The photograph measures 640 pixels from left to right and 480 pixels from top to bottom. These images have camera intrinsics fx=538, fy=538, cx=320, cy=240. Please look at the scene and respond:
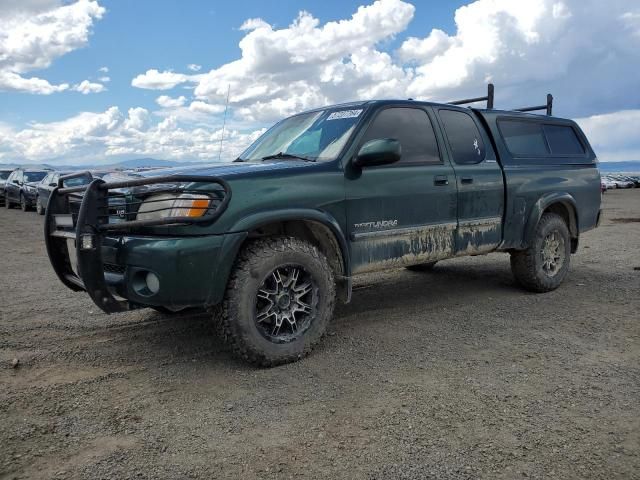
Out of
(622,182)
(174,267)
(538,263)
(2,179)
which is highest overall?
(2,179)

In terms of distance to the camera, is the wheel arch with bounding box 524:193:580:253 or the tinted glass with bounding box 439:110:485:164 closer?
the tinted glass with bounding box 439:110:485:164

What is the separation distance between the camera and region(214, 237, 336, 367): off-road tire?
348 cm

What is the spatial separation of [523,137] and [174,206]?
4.03 m

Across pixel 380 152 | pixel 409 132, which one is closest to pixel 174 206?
pixel 380 152

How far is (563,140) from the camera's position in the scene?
6.34m

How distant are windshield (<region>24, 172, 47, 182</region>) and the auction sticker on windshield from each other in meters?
19.9

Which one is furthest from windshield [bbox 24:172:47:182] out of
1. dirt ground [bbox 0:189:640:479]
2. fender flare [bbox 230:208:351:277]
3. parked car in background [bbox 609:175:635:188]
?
parked car in background [bbox 609:175:635:188]

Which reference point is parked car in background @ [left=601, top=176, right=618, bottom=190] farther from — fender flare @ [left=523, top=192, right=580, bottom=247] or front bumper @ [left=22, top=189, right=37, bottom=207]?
fender flare @ [left=523, top=192, right=580, bottom=247]

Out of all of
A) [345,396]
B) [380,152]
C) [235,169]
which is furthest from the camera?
[380,152]

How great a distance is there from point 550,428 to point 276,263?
1886 mm

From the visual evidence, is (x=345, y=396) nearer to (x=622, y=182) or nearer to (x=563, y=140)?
(x=563, y=140)

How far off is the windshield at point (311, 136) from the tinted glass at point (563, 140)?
2903 mm

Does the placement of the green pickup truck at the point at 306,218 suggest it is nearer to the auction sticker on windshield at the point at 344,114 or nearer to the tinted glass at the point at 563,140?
the auction sticker on windshield at the point at 344,114

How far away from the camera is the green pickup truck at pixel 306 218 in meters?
3.35
